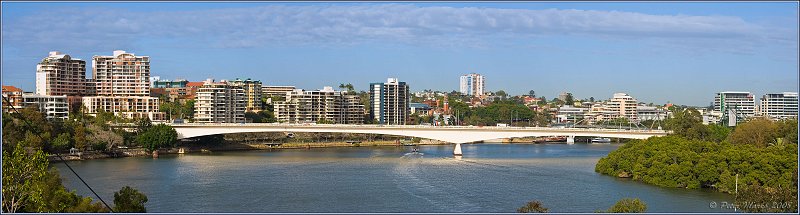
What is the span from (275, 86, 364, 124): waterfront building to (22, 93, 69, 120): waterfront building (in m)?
7.88

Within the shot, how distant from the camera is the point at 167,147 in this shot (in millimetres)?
21203

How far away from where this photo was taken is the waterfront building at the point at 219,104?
29578mm

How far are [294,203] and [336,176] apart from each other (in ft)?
11.4

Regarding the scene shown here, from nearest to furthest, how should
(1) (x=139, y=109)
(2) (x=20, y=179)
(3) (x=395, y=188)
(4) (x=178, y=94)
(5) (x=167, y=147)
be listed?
(2) (x=20, y=179), (3) (x=395, y=188), (5) (x=167, y=147), (1) (x=139, y=109), (4) (x=178, y=94)

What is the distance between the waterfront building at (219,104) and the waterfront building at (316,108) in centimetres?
226

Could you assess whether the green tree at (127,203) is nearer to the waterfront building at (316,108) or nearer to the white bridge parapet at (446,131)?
the white bridge parapet at (446,131)

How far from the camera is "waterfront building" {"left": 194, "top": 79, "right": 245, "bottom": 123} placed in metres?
29.6

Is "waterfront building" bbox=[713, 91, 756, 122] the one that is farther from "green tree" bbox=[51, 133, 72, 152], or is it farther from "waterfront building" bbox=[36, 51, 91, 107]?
"green tree" bbox=[51, 133, 72, 152]

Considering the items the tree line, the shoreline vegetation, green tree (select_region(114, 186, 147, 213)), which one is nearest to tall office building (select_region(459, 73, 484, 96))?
the tree line

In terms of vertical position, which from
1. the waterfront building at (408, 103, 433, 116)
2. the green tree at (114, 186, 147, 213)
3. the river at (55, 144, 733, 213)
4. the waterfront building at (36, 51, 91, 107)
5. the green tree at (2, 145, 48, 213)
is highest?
the waterfront building at (36, 51, 91, 107)

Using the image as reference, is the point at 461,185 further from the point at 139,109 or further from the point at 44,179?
the point at 139,109

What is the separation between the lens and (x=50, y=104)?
2575cm

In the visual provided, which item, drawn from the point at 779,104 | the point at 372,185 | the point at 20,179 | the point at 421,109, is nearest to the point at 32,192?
the point at 20,179

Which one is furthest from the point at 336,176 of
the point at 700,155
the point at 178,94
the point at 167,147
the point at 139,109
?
the point at 178,94
